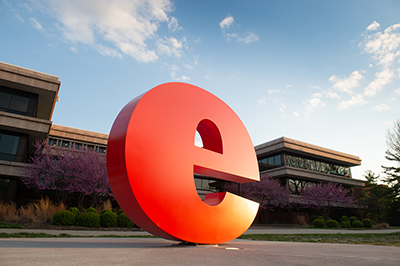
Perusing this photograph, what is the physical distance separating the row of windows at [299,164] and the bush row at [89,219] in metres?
27.2

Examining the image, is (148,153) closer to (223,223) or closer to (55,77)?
(223,223)

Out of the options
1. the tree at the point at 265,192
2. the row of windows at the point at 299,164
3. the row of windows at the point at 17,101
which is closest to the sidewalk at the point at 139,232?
the tree at the point at 265,192

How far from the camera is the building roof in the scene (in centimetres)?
3563

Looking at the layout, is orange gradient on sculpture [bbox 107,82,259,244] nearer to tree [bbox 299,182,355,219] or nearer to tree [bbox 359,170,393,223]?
tree [bbox 299,182,355,219]

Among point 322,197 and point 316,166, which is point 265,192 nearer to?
point 322,197

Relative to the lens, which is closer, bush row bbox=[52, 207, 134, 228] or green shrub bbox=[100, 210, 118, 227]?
bush row bbox=[52, 207, 134, 228]

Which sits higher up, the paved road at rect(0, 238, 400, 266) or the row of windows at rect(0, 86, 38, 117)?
the row of windows at rect(0, 86, 38, 117)

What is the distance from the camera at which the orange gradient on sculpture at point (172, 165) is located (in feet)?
16.2

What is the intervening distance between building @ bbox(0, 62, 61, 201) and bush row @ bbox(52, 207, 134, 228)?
27.7 ft

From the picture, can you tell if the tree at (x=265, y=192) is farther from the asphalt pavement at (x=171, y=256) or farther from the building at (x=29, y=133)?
the asphalt pavement at (x=171, y=256)

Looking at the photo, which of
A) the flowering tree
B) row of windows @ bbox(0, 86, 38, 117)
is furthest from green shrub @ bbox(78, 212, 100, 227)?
row of windows @ bbox(0, 86, 38, 117)

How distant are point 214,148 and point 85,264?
469 centimetres

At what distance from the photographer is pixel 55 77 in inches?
808

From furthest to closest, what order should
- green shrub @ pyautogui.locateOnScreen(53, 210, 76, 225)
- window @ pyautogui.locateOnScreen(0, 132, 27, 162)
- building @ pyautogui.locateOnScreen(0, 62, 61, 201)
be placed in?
1. window @ pyautogui.locateOnScreen(0, 132, 27, 162)
2. building @ pyautogui.locateOnScreen(0, 62, 61, 201)
3. green shrub @ pyautogui.locateOnScreen(53, 210, 76, 225)
